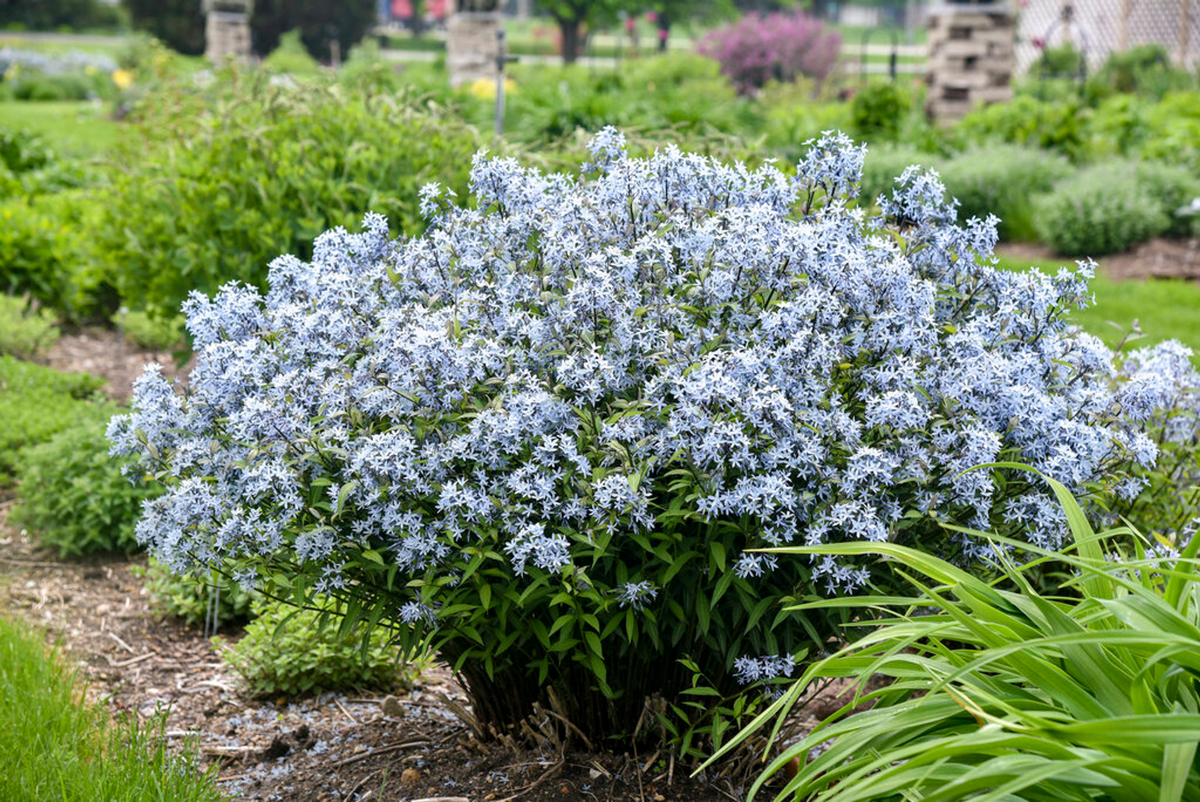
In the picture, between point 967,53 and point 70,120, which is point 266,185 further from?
point 70,120

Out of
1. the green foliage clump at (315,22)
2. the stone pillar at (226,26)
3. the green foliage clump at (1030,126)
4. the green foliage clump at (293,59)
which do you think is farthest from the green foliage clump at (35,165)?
the green foliage clump at (315,22)

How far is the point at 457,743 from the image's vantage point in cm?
299

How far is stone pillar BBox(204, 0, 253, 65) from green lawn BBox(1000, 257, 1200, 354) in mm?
17660

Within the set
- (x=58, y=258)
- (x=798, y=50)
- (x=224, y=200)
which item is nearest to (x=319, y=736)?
(x=224, y=200)

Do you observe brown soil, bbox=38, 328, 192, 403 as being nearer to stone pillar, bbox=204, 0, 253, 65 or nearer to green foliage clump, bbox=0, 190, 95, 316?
green foliage clump, bbox=0, 190, 95, 316

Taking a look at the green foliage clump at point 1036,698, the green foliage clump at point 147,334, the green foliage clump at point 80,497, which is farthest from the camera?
the green foliage clump at point 147,334

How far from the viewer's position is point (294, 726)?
3.32 meters

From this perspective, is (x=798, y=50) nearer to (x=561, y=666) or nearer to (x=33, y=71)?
(x=33, y=71)

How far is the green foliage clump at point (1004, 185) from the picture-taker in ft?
32.4

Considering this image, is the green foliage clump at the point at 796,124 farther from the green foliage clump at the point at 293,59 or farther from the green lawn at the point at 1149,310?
the green foliage clump at the point at 293,59

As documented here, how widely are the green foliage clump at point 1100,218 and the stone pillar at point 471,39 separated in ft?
34.2

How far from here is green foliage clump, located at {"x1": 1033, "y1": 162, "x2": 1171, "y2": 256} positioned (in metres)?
8.95

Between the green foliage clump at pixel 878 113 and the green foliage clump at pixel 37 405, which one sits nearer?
the green foliage clump at pixel 37 405

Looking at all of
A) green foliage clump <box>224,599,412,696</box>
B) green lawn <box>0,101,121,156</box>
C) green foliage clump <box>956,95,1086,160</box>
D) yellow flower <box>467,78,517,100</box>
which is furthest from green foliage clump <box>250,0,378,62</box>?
green foliage clump <box>224,599,412,696</box>
